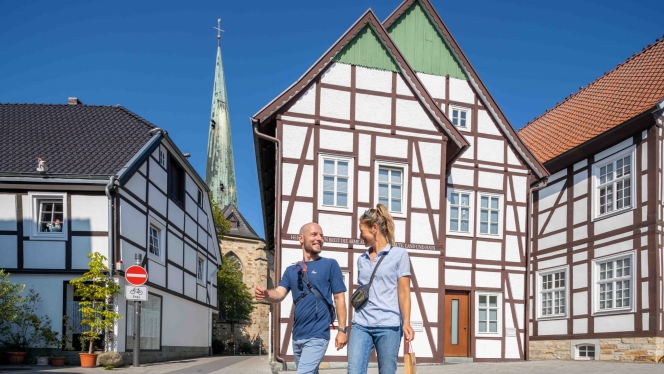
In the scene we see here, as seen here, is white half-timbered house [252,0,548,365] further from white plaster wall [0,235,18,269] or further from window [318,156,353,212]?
white plaster wall [0,235,18,269]

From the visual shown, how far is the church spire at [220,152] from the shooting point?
6604 cm

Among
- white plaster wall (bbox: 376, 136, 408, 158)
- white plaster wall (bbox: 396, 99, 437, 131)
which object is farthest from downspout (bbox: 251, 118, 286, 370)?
white plaster wall (bbox: 396, 99, 437, 131)

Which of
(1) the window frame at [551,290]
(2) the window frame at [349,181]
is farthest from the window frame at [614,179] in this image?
(2) the window frame at [349,181]

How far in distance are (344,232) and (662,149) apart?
7.91 meters

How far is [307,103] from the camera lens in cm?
1611

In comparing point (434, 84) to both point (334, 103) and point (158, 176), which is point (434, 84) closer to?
point (334, 103)

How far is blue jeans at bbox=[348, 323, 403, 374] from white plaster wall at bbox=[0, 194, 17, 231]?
1363cm

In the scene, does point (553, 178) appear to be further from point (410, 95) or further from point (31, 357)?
point (31, 357)

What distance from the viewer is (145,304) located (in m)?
18.4

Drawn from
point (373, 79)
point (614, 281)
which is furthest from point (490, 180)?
point (373, 79)

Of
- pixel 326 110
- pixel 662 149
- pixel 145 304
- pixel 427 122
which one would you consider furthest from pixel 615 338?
pixel 145 304

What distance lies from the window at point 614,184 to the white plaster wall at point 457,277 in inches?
158

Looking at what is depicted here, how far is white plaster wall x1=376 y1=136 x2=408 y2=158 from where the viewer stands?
54.1 feet

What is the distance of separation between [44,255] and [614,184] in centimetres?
1439
